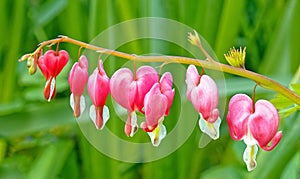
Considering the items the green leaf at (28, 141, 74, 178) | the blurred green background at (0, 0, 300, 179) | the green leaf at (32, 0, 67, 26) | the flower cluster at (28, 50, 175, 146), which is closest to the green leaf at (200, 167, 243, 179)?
the blurred green background at (0, 0, 300, 179)

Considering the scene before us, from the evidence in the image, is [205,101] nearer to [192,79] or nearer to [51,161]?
[192,79]

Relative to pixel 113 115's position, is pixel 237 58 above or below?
above

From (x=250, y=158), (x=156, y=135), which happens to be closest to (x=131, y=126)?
(x=156, y=135)

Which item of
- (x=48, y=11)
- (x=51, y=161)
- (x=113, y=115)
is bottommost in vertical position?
(x=51, y=161)

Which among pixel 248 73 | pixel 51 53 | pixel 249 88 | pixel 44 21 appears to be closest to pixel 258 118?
pixel 248 73

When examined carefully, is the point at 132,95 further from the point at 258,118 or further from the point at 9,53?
the point at 9,53

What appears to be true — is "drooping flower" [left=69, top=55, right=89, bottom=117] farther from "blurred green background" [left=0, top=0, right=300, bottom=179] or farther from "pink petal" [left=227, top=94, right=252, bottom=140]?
"blurred green background" [left=0, top=0, right=300, bottom=179]
